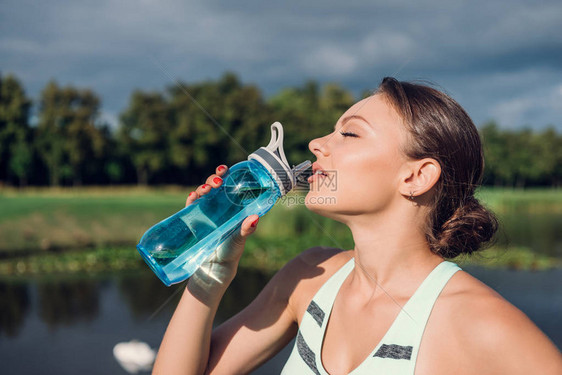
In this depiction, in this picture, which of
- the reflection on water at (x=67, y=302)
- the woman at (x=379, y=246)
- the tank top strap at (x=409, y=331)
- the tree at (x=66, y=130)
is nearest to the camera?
the tank top strap at (x=409, y=331)

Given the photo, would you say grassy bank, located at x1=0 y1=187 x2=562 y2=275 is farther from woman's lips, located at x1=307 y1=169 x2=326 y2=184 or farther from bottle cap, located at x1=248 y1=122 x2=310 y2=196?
bottle cap, located at x1=248 y1=122 x2=310 y2=196

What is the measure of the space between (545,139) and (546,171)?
4604 mm

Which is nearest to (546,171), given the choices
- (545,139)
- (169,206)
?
(545,139)

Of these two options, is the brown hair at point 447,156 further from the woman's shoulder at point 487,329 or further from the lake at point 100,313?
the lake at point 100,313

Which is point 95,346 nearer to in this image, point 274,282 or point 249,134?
point 274,282

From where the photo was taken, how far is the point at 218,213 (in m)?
2.00

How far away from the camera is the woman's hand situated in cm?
184

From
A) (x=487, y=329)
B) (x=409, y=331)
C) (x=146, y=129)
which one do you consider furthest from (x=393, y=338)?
(x=146, y=129)

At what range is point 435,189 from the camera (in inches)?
71.7

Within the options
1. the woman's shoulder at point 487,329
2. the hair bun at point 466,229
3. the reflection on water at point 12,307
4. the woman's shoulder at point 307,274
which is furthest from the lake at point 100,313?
the woman's shoulder at point 487,329

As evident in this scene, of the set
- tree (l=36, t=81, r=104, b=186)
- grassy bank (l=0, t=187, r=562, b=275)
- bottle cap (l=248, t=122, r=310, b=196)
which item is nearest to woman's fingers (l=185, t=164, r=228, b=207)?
bottle cap (l=248, t=122, r=310, b=196)

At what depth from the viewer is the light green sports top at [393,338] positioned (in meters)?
1.47

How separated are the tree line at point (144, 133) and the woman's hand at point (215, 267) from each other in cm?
2713

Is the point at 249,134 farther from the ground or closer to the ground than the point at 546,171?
farther from the ground
